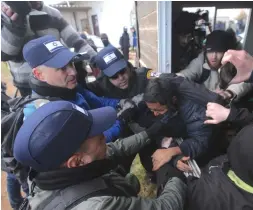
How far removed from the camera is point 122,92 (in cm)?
203

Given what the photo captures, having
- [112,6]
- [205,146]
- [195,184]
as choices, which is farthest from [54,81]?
[112,6]

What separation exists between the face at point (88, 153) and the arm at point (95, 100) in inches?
35.5

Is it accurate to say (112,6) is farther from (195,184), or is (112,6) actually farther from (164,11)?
(195,184)

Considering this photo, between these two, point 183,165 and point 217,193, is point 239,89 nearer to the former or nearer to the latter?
point 183,165

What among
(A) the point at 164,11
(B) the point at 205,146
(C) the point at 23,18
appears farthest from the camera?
(A) the point at 164,11

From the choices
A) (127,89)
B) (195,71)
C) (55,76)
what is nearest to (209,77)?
(195,71)

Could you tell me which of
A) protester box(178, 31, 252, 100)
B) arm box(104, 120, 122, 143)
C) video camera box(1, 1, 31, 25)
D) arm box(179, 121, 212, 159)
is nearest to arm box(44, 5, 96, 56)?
video camera box(1, 1, 31, 25)

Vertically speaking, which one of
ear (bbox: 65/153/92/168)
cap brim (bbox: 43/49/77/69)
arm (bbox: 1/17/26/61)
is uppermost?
arm (bbox: 1/17/26/61)

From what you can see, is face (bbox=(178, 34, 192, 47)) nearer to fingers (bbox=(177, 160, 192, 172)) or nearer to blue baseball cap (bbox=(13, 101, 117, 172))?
fingers (bbox=(177, 160, 192, 172))

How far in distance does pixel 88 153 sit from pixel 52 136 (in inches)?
7.3

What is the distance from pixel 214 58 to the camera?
7.15 feet

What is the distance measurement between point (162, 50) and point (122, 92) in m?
0.59

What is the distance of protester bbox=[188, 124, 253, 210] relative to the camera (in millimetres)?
869

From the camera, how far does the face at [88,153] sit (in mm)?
817
